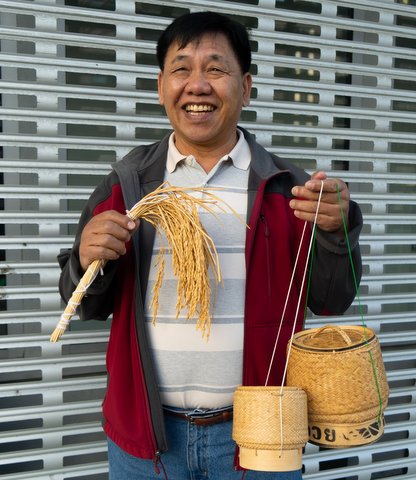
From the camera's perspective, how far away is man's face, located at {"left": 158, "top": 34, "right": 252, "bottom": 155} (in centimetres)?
174

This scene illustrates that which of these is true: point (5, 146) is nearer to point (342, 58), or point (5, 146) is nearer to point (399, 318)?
point (342, 58)

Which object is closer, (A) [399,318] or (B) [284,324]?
(B) [284,324]

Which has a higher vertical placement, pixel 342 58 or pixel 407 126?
pixel 342 58

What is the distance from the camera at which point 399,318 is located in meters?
3.20

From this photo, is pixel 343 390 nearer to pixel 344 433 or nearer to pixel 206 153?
pixel 344 433

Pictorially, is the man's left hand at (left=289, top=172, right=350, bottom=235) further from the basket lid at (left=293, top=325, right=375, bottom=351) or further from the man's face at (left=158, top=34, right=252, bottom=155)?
the man's face at (left=158, top=34, right=252, bottom=155)

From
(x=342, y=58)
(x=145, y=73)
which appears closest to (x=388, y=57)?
(x=342, y=58)

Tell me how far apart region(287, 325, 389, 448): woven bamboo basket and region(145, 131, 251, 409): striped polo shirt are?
279 mm

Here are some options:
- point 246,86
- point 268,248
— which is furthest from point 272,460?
point 246,86

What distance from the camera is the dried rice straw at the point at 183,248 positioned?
160 cm

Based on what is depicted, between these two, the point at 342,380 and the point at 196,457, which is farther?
the point at 196,457

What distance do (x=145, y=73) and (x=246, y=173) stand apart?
1017 millimetres

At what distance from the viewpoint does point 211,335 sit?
5.65 feet

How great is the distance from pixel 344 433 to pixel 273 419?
8.0 inches
